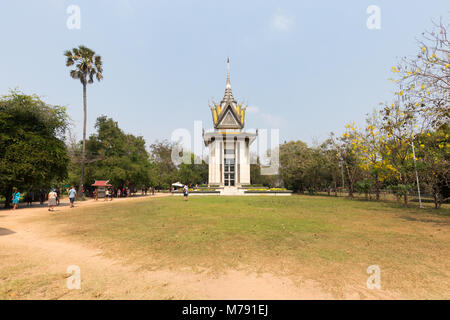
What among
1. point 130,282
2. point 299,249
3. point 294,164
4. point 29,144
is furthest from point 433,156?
point 29,144

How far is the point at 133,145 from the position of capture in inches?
1571

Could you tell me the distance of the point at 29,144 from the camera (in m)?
18.3

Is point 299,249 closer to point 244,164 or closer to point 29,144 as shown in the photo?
point 29,144

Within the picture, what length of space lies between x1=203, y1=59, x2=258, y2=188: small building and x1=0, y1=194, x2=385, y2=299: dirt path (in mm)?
31229

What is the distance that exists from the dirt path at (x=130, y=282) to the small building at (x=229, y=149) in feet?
102

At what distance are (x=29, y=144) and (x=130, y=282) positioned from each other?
821 inches

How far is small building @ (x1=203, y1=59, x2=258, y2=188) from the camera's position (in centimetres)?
3728

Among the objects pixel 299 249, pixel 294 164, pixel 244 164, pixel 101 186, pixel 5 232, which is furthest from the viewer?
pixel 294 164

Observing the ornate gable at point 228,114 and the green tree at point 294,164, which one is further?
the green tree at point 294,164

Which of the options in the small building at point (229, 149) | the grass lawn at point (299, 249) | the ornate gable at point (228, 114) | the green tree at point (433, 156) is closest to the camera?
the grass lawn at point (299, 249)

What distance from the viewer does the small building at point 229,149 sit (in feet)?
122

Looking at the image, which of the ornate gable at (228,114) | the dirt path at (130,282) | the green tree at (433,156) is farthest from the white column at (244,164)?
the dirt path at (130,282)

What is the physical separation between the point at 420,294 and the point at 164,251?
576 cm

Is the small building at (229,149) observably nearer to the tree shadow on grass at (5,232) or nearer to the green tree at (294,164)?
the green tree at (294,164)
